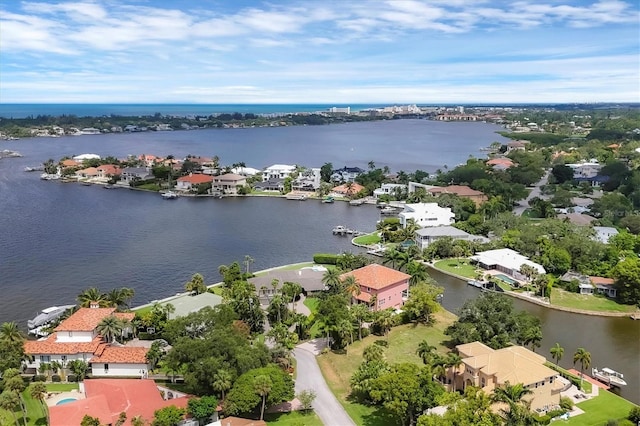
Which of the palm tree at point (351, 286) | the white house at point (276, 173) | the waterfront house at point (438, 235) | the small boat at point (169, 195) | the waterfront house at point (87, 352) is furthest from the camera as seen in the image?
the white house at point (276, 173)

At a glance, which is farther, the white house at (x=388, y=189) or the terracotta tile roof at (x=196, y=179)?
the terracotta tile roof at (x=196, y=179)

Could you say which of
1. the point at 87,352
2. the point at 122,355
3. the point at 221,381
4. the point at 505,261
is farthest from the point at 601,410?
the point at 87,352

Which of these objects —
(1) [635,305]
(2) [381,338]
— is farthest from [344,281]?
(1) [635,305]

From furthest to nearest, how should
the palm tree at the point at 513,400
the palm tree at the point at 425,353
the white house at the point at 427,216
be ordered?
1. the white house at the point at 427,216
2. the palm tree at the point at 425,353
3. the palm tree at the point at 513,400

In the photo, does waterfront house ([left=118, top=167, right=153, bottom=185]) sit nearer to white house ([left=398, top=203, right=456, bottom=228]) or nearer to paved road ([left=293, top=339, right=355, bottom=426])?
white house ([left=398, top=203, right=456, bottom=228])

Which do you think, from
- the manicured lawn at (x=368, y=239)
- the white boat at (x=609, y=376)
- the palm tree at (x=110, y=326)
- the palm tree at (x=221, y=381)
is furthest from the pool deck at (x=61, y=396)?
the manicured lawn at (x=368, y=239)

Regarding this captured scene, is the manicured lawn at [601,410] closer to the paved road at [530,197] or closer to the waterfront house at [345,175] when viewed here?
the paved road at [530,197]

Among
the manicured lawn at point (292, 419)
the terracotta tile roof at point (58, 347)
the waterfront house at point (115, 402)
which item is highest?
the terracotta tile roof at point (58, 347)

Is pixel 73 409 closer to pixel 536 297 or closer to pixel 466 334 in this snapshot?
pixel 466 334

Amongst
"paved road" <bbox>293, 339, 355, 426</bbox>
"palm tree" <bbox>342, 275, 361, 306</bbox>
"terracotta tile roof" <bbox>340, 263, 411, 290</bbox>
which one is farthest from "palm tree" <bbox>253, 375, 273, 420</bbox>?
"terracotta tile roof" <bbox>340, 263, 411, 290</bbox>
